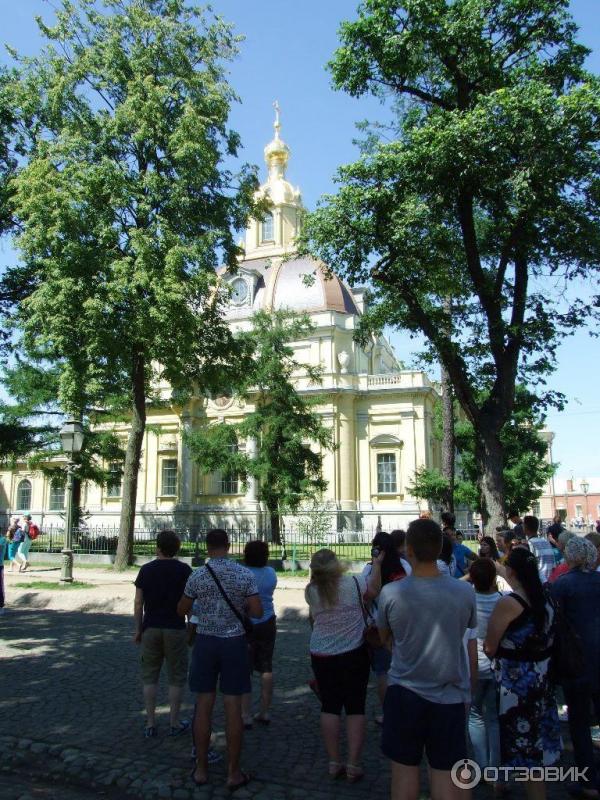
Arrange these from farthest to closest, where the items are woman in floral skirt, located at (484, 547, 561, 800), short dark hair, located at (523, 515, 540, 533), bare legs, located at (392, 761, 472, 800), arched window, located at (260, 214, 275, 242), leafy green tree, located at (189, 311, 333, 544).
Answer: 1. arched window, located at (260, 214, 275, 242)
2. leafy green tree, located at (189, 311, 333, 544)
3. short dark hair, located at (523, 515, 540, 533)
4. woman in floral skirt, located at (484, 547, 561, 800)
5. bare legs, located at (392, 761, 472, 800)

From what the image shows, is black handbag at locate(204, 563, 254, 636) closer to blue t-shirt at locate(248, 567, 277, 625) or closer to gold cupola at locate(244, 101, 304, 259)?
blue t-shirt at locate(248, 567, 277, 625)

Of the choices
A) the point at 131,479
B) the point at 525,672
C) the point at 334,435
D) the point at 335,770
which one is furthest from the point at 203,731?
the point at 334,435

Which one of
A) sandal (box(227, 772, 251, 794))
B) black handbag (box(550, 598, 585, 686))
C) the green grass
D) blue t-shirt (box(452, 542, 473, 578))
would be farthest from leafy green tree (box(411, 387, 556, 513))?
black handbag (box(550, 598, 585, 686))

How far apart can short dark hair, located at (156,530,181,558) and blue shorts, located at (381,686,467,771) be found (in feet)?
9.49

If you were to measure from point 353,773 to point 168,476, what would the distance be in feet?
143

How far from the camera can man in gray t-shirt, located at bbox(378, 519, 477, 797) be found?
3.46 metres

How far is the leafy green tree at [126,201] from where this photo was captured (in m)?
18.9

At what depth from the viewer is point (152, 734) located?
5.91 metres

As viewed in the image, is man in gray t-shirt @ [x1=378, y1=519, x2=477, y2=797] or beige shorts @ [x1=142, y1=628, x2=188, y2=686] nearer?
man in gray t-shirt @ [x1=378, y1=519, x2=477, y2=797]

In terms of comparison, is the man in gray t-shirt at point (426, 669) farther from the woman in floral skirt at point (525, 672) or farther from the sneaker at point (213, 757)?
the sneaker at point (213, 757)

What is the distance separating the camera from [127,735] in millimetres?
5902

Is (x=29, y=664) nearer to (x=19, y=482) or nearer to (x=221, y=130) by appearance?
(x=221, y=130)

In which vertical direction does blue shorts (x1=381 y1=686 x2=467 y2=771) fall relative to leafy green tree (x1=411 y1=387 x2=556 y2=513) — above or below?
below

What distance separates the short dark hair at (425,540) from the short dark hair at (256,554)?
2805 mm
